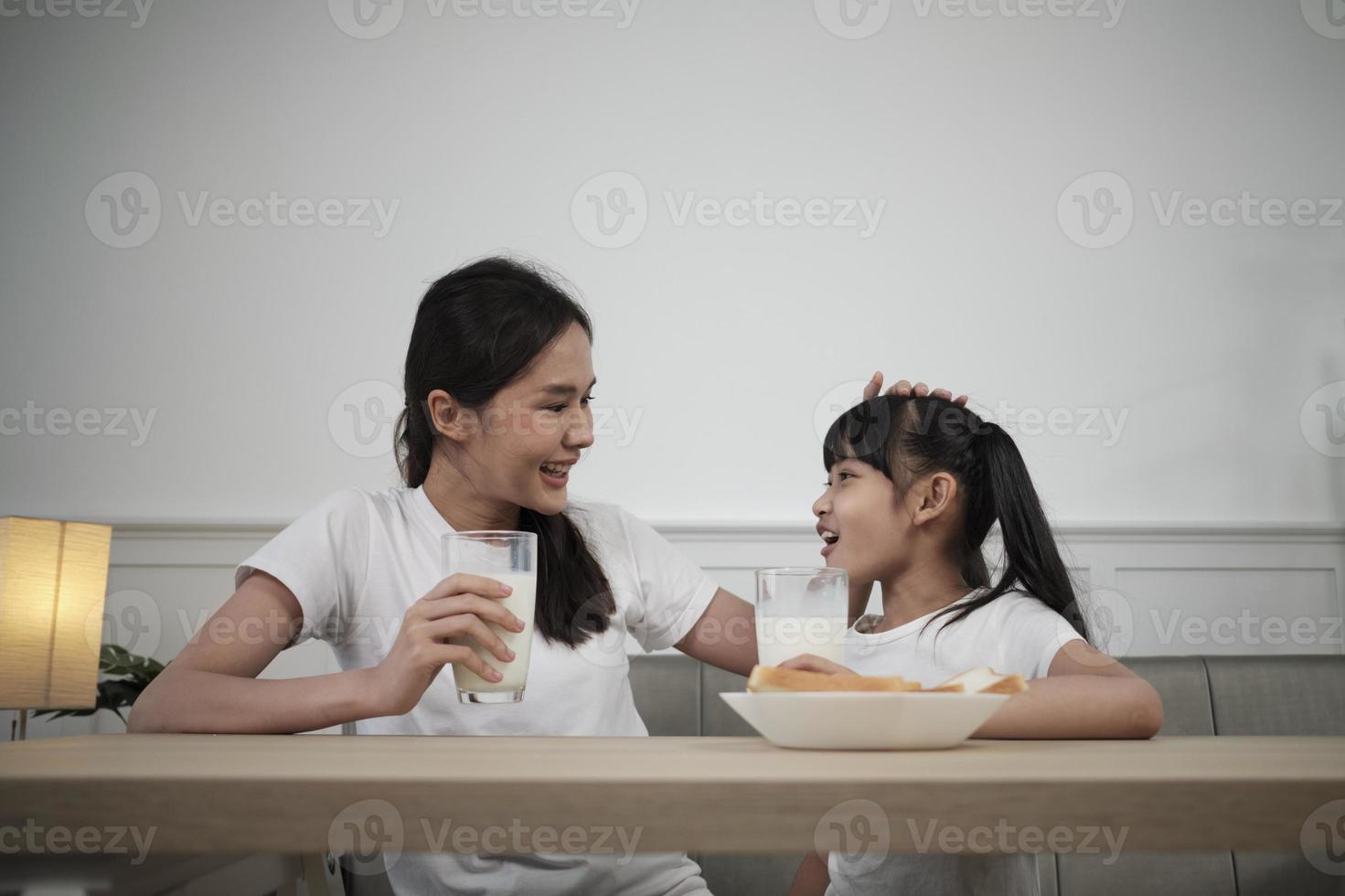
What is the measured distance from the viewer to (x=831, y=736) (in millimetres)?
763

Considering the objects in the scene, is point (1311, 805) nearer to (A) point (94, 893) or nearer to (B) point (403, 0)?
(A) point (94, 893)

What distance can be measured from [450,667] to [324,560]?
0.20 m

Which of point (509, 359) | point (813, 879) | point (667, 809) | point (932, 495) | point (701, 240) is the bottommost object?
point (813, 879)

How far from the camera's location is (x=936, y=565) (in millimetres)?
1561

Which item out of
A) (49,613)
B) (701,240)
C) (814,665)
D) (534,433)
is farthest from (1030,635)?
(49,613)

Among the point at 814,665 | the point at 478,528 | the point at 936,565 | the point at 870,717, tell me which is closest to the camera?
the point at 870,717

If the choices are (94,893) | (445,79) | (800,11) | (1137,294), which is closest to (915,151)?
(800,11)

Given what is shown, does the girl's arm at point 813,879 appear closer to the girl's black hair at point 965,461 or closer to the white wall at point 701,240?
the girl's black hair at point 965,461

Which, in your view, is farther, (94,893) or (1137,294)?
(1137,294)

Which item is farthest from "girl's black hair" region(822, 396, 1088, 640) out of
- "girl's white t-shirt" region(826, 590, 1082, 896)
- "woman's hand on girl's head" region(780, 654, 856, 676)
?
"woman's hand on girl's head" region(780, 654, 856, 676)

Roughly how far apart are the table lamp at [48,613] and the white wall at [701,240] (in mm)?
453

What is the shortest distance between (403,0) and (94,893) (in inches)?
109

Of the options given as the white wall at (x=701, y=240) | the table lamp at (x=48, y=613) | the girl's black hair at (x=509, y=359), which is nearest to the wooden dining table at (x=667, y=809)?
the girl's black hair at (x=509, y=359)

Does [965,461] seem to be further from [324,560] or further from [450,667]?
[324,560]
